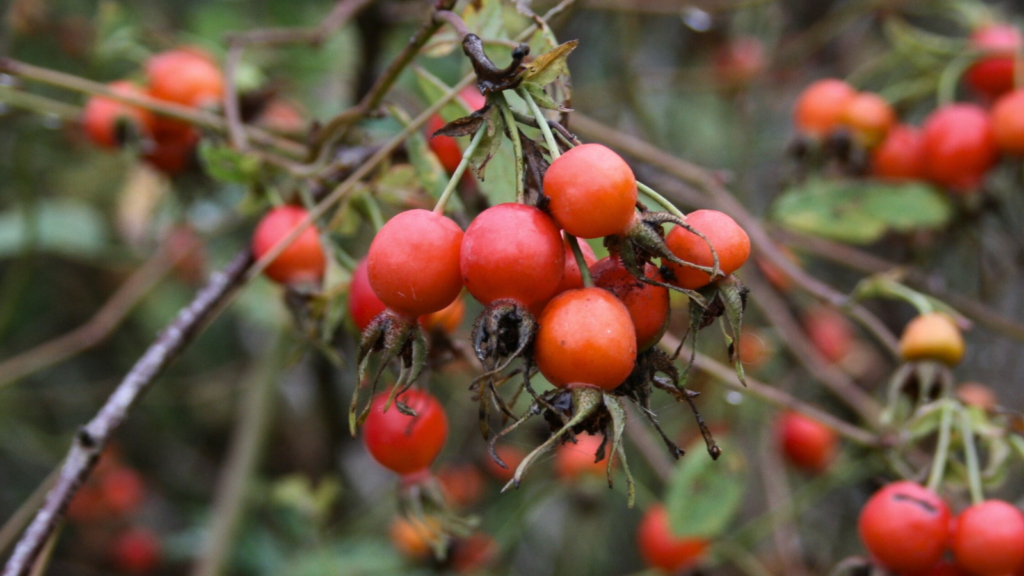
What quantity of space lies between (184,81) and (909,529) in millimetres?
1167

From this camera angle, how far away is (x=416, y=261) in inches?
23.4

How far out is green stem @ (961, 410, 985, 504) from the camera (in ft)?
2.91

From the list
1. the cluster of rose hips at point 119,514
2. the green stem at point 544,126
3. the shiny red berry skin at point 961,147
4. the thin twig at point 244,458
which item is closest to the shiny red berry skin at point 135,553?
the cluster of rose hips at point 119,514

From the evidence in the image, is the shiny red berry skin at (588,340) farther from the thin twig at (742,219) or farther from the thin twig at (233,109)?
the thin twig at (742,219)

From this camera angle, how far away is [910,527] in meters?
0.84

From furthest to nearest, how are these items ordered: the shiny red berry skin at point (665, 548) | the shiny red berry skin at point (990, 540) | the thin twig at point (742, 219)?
the shiny red berry skin at point (665, 548) < the thin twig at point (742, 219) < the shiny red berry skin at point (990, 540)

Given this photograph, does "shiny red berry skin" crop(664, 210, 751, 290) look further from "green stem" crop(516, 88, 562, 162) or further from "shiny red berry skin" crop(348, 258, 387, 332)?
"shiny red berry skin" crop(348, 258, 387, 332)

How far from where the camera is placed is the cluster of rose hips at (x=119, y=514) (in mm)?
2031

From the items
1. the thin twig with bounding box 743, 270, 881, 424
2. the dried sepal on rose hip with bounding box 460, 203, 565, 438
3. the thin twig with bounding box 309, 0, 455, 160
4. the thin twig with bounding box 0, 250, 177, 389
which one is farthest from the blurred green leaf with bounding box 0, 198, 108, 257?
the thin twig with bounding box 743, 270, 881, 424

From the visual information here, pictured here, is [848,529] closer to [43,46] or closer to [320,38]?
[320,38]

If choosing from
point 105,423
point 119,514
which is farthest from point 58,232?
point 105,423

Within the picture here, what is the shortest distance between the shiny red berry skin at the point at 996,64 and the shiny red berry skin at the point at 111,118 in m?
1.45

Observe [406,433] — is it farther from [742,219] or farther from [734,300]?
[742,219]

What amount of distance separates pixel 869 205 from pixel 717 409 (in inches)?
20.8
